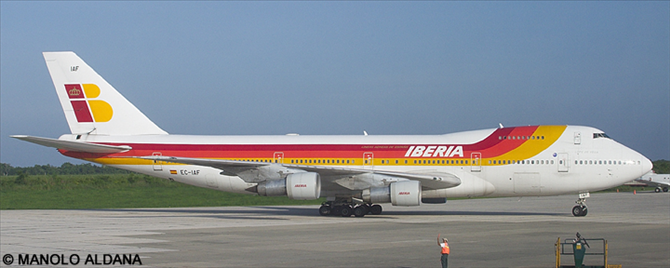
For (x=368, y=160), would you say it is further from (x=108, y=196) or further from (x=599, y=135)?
(x=108, y=196)

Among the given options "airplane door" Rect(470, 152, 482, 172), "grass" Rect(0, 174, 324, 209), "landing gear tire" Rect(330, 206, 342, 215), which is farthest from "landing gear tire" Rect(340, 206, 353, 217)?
"grass" Rect(0, 174, 324, 209)

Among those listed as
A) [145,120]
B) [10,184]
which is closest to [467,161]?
[145,120]

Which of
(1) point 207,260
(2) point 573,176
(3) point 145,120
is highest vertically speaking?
(3) point 145,120

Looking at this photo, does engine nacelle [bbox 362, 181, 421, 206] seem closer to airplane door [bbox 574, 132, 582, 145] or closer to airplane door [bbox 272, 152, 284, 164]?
airplane door [bbox 272, 152, 284, 164]

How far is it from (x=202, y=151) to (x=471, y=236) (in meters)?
14.1

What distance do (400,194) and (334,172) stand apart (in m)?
2.85

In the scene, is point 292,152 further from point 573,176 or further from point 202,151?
point 573,176

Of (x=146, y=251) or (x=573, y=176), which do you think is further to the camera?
(x=573, y=176)

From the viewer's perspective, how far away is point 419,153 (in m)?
27.1

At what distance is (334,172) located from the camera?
1009 inches

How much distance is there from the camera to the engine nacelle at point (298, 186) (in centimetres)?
2462

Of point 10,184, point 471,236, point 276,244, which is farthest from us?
point 10,184

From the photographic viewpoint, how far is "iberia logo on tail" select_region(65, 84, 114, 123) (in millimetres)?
29922

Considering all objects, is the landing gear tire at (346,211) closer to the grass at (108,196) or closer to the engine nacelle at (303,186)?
the engine nacelle at (303,186)
